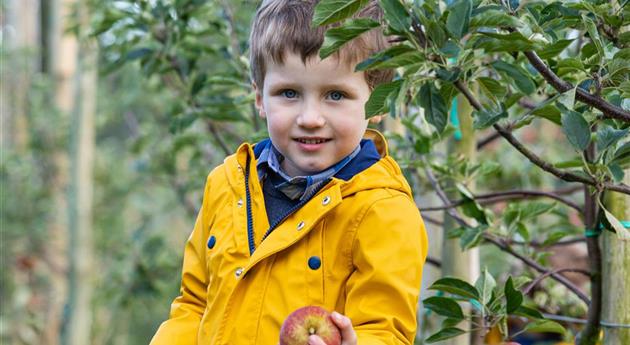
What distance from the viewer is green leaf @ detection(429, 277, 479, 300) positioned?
67.6 inches

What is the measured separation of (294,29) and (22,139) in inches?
322

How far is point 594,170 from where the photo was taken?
1.55 metres

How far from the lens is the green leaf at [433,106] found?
1424 mm

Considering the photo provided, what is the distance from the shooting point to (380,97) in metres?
1.38

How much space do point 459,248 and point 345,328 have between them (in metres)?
1.14

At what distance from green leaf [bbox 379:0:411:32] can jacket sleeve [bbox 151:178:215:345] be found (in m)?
0.65

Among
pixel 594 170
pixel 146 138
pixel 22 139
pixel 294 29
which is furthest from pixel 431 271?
pixel 22 139

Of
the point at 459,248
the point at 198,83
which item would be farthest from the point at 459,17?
the point at 198,83

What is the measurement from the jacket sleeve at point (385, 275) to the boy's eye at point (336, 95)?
20 cm

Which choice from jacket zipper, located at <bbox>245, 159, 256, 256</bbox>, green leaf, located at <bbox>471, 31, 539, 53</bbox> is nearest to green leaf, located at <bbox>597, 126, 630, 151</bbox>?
green leaf, located at <bbox>471, 31, 539, 53</bbox>

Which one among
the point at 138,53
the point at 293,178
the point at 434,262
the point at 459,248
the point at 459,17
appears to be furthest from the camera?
the point at 138,53

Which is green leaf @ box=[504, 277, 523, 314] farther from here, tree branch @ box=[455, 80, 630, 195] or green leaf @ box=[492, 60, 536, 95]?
green leaf @ box=[492, 60, 536, 95]

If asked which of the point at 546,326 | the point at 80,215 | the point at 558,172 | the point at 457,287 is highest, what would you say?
Result: the point at 558,172

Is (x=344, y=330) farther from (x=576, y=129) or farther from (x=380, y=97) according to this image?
(x=576, y=129)
